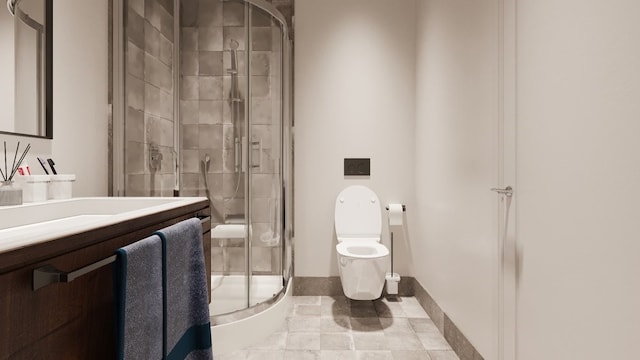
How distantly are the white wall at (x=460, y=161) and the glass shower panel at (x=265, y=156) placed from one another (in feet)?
3.48

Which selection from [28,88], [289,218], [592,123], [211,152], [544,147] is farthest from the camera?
[289,218]

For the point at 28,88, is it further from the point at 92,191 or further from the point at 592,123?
the point at 592,123

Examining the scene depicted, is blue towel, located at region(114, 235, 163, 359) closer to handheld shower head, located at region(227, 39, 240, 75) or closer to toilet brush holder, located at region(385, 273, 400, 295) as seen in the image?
handheld shower head, located at region(227, 39, 240, 75)

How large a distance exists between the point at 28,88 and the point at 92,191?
639mm

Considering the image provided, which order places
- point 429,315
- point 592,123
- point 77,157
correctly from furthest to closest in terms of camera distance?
point 429,315 < point 77,157 < point 592,123

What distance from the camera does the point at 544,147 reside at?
1.12 meters

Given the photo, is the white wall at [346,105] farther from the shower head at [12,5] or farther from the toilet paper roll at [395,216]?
the shower head at [12,5]

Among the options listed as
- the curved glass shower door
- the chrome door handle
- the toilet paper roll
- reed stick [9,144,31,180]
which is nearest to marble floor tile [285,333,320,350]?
the curved glass shower door

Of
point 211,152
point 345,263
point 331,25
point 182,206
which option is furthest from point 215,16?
point 345,263

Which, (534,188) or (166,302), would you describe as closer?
(166,302)

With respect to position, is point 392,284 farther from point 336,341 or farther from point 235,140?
point 235,140

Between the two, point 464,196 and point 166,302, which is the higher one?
point 464,196

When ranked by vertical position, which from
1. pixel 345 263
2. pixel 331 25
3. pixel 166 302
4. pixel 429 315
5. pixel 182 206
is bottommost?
pixel 429 315

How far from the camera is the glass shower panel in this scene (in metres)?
2.20
